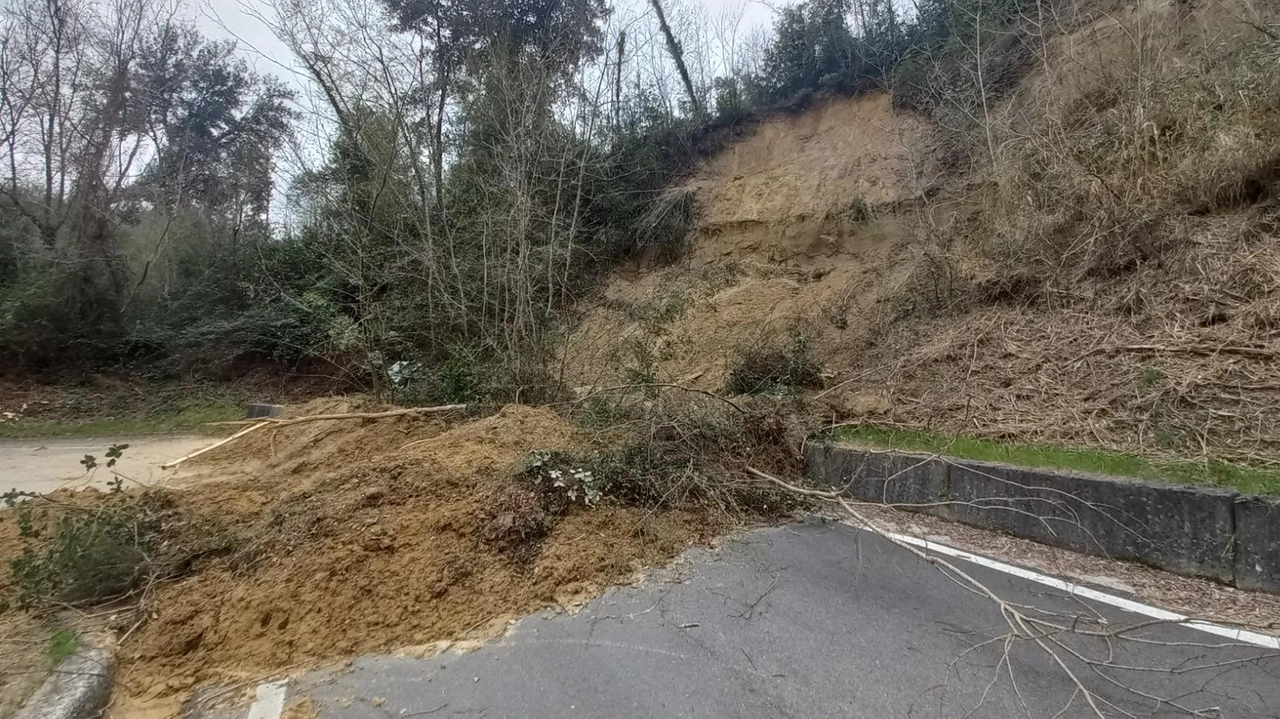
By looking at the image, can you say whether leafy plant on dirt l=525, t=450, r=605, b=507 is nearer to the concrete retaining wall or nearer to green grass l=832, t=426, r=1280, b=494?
the concrete retaining wall

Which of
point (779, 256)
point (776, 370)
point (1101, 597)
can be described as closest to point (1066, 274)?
point (776, 370)

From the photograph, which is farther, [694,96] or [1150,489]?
[694,96]

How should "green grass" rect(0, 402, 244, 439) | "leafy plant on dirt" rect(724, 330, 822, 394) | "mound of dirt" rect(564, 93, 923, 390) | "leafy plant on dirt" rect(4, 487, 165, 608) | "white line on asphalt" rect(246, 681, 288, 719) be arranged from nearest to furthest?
1. "white line on asphalt" rect(246, 681, 288, 719)
2. "leafy plant on dirt" rect(4, 487, 165, 608)
3. "leafy plant on dirt" rect(724, 330, 822, 394)
4. "mound of dirt" rect(564, 93, 923, 390)
5. "green grass" rect(0, 402, 244, 439)

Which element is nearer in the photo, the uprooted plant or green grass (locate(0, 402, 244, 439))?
the uprooted plant

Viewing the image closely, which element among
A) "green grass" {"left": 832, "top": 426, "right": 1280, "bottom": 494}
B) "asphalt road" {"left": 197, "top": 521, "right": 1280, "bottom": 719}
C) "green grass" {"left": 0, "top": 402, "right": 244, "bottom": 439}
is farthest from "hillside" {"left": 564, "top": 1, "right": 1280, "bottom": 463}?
"green grass" {"left": 0, "top": 402, "right": 244, "bottom": 439}

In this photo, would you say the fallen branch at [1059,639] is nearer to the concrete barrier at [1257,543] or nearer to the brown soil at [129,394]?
the concrete barrier at [1257,543]

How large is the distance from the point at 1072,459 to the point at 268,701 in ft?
18.7

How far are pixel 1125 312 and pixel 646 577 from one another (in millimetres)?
6529

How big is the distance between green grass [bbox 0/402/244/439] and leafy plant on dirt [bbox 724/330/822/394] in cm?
1055

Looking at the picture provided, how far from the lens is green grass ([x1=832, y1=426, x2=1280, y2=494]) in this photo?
4.46m

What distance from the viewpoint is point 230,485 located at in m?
6.89

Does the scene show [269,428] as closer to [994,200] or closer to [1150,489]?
[1150,489]

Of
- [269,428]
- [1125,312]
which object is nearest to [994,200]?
[1125,312]

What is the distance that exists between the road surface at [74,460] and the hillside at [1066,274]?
6194mm
